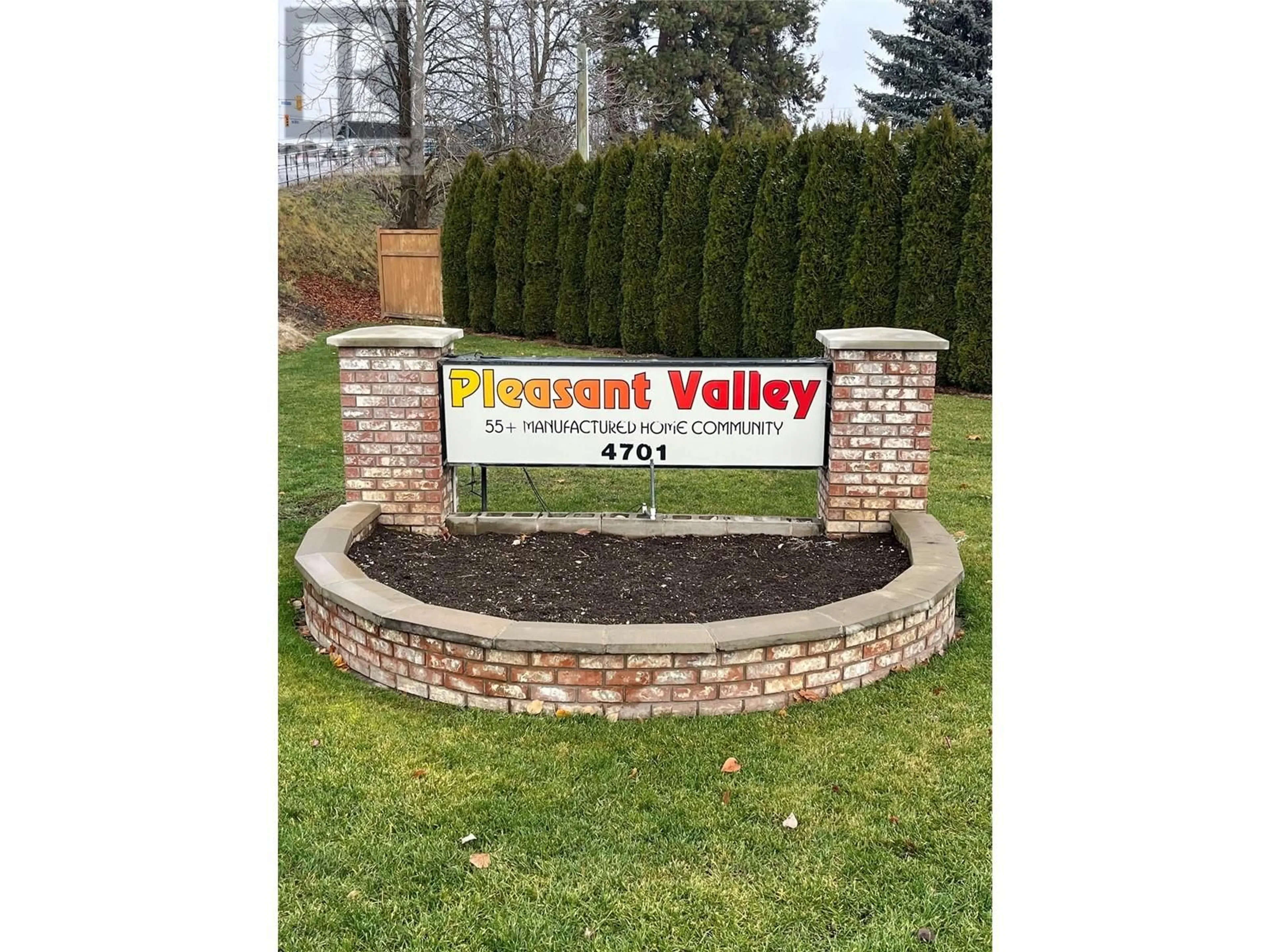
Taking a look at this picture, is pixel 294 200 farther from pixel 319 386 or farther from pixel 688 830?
pixel 688 830

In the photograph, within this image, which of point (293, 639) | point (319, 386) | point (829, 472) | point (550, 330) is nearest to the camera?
point (293, 639)

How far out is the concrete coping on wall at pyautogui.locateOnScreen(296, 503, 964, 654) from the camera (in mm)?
3275

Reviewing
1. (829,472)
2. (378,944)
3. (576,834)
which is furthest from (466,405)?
(378,944)

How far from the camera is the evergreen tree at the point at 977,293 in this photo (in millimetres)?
9508

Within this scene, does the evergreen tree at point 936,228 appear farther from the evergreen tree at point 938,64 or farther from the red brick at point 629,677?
the red brick at point 629,677

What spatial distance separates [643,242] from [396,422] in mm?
8092

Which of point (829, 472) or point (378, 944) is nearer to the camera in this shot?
point (378, 944)

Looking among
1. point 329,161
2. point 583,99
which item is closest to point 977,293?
point 583,99

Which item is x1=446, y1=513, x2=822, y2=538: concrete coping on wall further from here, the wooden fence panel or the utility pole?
the wooden fence panel

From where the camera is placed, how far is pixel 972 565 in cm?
495

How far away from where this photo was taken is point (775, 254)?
1081cm

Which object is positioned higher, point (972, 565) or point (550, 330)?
point (550, 330)

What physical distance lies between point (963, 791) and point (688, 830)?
34.3 inches

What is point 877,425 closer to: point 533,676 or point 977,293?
point 533,676
